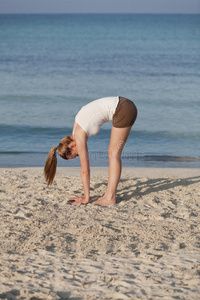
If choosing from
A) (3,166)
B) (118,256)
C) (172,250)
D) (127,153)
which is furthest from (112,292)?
(127,153)

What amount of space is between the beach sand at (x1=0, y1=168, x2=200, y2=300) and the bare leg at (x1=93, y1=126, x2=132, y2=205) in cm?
18

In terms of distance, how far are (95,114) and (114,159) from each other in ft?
2.02

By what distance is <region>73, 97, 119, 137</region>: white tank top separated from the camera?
14.6ft

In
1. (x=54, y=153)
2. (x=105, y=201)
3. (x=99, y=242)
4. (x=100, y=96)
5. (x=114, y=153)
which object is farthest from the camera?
(x=100, y=96)

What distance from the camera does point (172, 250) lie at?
362 cm

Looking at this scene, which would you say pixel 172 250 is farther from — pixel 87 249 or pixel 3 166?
pixel 3 166

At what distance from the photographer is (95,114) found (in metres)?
4.47

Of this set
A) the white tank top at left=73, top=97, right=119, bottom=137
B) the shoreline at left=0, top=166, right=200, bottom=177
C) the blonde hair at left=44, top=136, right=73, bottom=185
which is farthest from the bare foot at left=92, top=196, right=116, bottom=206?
the shoreline at left=0, top=166, right=200, bottom=177

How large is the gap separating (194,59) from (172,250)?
77.8ft

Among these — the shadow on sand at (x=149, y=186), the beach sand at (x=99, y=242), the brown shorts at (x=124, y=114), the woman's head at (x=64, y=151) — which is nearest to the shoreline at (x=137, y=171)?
the shadow on sand at (x=149, y=186)

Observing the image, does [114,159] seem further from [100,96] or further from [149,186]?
[100,96]

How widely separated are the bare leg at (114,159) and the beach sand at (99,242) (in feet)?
0.58

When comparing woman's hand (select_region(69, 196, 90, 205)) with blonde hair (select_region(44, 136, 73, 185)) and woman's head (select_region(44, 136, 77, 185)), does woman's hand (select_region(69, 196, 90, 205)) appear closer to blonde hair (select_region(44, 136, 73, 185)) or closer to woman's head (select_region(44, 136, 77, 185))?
blonde hair (select_region(44, 136, 73, 185))

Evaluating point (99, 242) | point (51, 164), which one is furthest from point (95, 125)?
point (99, 242)
